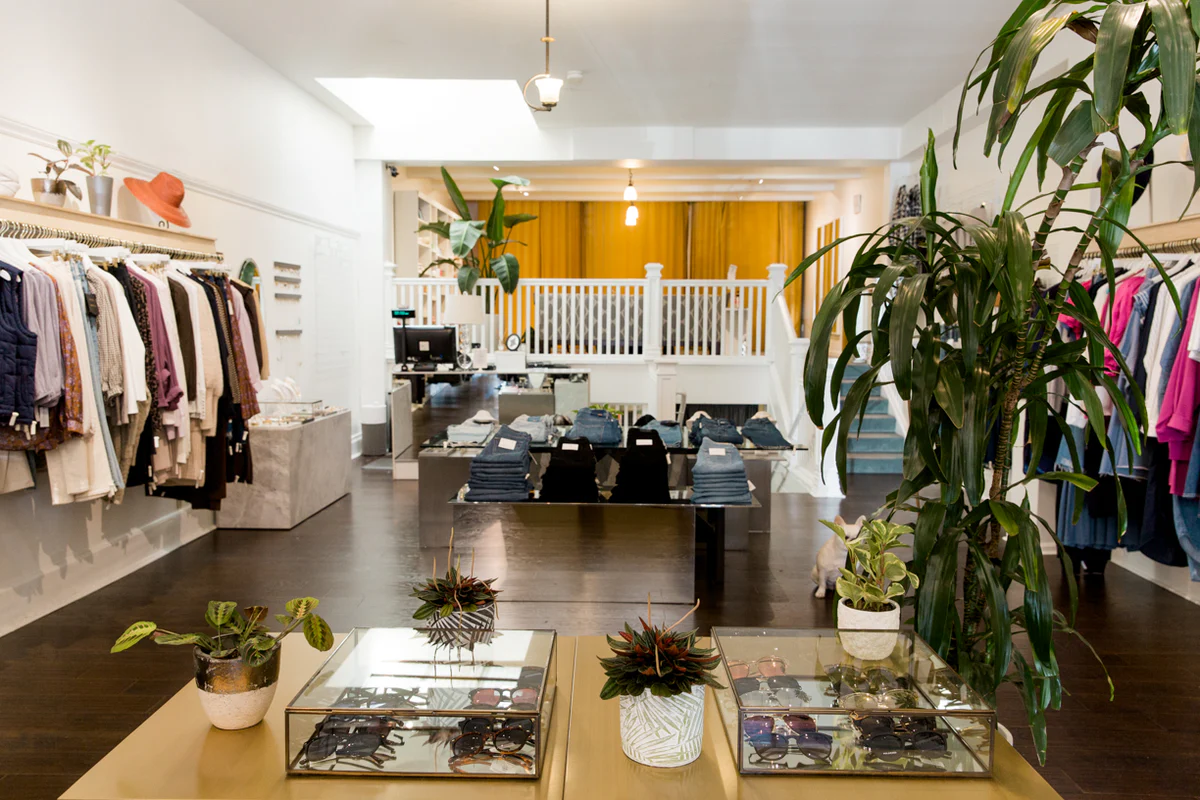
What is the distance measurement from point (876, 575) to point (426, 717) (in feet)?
3.60

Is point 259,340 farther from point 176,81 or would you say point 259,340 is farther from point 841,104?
point 841,104

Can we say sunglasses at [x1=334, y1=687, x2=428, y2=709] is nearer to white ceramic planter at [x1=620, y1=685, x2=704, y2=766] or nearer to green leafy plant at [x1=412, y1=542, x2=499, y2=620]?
green leafy plant at [x1=412, y1=542, x2=499, y2=620]

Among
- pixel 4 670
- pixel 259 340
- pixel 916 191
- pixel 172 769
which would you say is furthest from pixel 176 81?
pixel 916 191

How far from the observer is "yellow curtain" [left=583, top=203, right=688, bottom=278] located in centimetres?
1408

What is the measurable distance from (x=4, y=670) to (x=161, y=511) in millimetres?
1765

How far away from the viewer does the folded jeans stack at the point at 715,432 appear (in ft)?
16.9

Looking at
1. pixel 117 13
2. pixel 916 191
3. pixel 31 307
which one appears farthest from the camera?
pixel 916 191

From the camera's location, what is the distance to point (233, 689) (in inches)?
67.1

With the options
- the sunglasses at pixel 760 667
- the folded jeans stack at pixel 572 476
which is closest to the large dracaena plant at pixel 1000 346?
the sunglasses at pixel 760 667

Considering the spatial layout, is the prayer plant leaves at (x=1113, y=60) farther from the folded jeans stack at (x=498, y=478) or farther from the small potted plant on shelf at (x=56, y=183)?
the small potted plant on shelf at (x=56, y=183)

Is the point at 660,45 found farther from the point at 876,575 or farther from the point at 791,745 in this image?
the point at 791,745

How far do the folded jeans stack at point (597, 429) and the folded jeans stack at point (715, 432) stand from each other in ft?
1.62

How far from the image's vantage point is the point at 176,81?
517 centimetres

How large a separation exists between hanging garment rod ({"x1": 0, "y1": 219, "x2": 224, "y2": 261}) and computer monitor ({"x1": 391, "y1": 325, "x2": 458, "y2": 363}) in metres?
2.74
